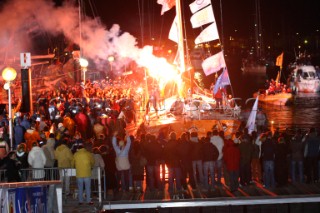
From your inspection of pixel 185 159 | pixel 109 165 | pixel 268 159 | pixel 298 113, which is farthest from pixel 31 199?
pixel 298 113

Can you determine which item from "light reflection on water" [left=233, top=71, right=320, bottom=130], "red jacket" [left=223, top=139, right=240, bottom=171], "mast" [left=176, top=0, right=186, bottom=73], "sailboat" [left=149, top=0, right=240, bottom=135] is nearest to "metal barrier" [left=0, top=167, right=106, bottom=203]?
"red jacket" [left=223, top=139, right=240, bottom=171]

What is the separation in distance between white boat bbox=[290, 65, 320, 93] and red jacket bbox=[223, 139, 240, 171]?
35.1m

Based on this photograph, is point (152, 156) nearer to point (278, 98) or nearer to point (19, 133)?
point (19, 133)

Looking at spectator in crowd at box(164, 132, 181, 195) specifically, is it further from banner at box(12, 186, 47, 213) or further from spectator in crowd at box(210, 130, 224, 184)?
banner at box(12, 186, 47, 213)

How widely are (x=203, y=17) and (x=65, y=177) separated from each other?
10.3 meters

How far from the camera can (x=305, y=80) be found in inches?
2039

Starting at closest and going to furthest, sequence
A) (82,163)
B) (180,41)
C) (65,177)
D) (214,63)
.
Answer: (82,163) < (65,177) < (214,63) < (180,41)

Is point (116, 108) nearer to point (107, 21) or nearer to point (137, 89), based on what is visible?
point (137, 89)

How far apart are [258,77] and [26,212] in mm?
72414

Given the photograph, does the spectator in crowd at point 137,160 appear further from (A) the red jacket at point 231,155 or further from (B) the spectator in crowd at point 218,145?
(A) the red jacket at point 231,155

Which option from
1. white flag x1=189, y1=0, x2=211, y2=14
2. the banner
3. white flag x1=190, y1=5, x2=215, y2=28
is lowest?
the banner

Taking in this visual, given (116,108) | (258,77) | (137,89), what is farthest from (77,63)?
(258,77)

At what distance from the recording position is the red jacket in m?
16.3

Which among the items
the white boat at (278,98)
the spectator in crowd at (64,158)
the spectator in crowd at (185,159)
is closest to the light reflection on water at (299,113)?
the white boat at (278,98)
